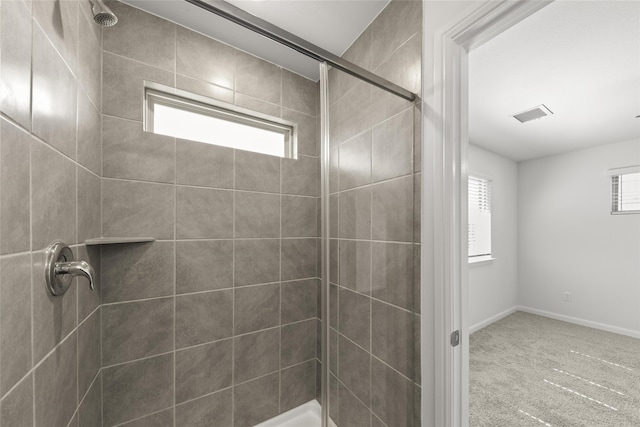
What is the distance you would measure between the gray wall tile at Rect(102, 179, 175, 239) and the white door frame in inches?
46.2

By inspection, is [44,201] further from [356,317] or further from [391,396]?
[391,396]

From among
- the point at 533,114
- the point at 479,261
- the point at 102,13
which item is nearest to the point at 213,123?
the point at 102,13

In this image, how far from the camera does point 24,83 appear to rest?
20.1 inches

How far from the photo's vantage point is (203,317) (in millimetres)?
1276

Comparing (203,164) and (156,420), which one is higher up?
(203,164)

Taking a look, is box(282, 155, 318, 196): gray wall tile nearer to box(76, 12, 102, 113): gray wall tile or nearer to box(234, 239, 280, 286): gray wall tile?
box(234, 239, 280, 286): gray wall tile

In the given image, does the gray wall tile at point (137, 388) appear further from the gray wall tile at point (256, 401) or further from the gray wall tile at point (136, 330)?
the gray wall tile at point (256, 401)

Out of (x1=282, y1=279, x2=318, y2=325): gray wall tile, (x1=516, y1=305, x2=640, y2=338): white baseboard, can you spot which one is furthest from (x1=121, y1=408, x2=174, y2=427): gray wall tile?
(x1=516, y1=305, x2=640, y2=338): white baseboard

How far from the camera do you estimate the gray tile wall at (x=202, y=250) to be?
1112 millimetres

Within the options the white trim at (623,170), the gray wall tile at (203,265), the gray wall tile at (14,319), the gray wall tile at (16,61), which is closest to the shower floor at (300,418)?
the gray wall tile at (203,265)

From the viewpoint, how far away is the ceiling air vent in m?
2.17

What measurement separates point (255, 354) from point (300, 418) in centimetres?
51

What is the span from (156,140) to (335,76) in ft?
2.92

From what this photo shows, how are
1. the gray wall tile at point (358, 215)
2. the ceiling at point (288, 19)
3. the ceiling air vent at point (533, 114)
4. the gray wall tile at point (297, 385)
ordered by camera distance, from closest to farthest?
1. the gray wall tile at point (358, 215)
2. the ceiling at point (288, 19)
3. the gray wall tile at point (297, 385)
4. the ceiling air vent at point (533, 114)
